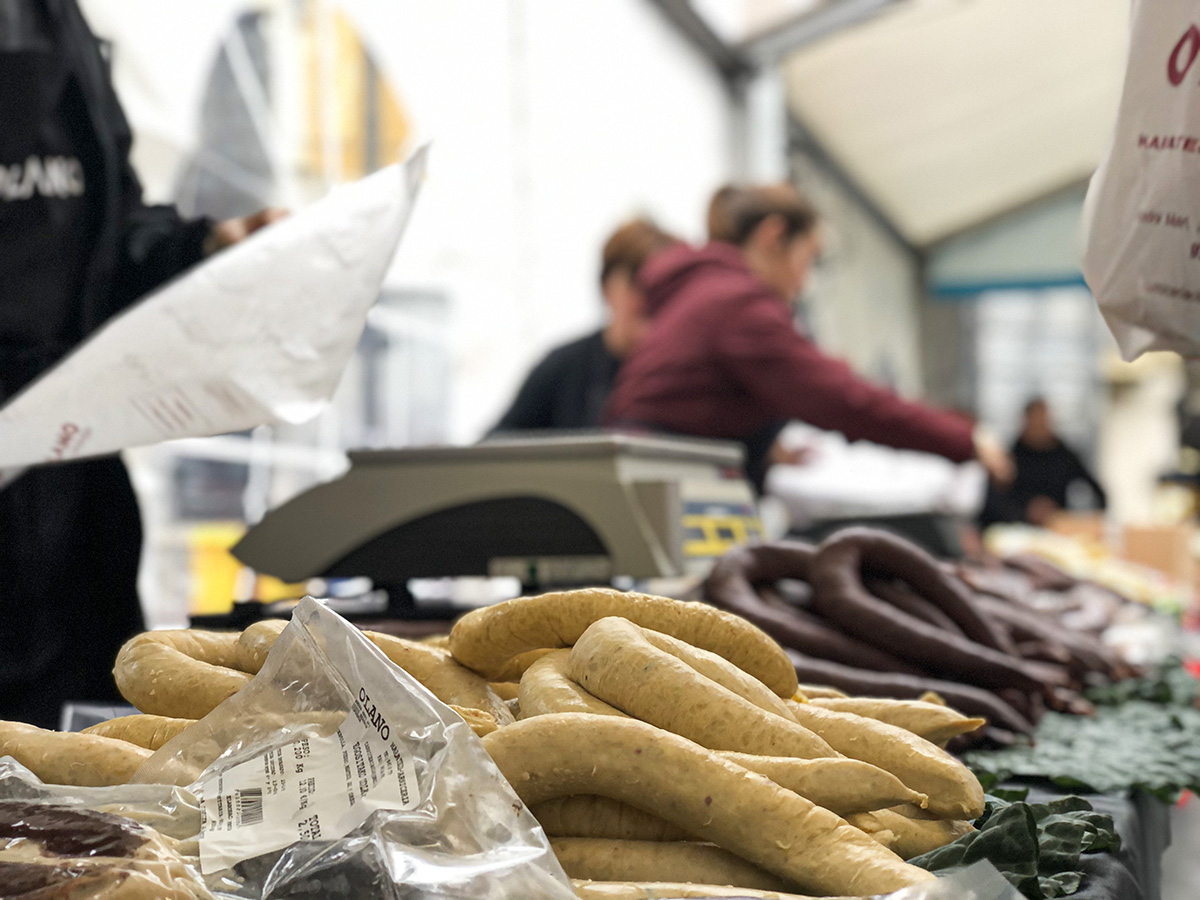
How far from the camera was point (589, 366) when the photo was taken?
140 inches

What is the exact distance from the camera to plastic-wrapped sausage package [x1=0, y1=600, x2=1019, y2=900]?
604 millimetres

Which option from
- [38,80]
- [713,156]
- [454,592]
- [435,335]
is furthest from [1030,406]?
[38,80]

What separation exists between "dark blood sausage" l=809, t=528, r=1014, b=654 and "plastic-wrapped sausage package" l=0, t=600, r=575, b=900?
82cm

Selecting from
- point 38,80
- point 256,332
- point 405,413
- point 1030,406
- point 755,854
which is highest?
point 38,80

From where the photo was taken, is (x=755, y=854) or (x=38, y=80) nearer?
(x=755, y=854)

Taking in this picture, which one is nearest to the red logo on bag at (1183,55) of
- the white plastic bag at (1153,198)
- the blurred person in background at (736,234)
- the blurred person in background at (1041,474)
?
the white plastic bag at (1153,198)

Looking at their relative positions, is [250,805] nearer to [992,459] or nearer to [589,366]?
[992,459]

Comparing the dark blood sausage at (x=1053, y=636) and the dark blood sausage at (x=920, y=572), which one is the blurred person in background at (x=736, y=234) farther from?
the dark blood sausage at (x=920, y=572)

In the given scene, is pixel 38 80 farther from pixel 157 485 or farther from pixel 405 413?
pixel 405 413

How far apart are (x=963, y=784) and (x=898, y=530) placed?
5.18ft

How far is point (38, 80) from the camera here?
1548 millimetres

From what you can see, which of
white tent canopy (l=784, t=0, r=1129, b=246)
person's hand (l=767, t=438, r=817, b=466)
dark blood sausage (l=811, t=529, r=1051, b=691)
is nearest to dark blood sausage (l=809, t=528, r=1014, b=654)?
dark blood sausage (l=811, t=529, r=1051, b=691)

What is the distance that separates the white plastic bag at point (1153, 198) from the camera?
100 centimetres

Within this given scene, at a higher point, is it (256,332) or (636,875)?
(256,332)
